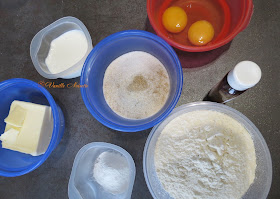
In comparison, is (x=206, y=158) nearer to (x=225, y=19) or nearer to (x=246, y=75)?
(x=246, y=75)

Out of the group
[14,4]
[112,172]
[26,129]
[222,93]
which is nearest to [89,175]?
[112,172]

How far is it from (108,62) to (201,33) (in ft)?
1.50

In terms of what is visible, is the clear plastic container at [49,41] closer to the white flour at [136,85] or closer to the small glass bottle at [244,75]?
the white flour at [136,85]

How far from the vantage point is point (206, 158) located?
917mm

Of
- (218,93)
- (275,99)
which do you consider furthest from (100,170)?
(275,99)

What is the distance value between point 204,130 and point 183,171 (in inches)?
7.6

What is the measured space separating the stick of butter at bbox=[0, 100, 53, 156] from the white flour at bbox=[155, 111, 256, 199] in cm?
53

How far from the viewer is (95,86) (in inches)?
41.0

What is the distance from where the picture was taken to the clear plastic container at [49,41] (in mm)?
1039

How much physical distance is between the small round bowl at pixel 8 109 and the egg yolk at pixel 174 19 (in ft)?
2.09

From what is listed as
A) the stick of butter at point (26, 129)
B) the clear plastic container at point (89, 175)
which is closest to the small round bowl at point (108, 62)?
the clear plastic container at point (89, 175)

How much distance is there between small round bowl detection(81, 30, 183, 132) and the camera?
95 centimetres

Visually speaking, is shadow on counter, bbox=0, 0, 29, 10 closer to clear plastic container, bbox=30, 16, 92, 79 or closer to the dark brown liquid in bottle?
clear plastic container, bbox=30, 16, 92, 79

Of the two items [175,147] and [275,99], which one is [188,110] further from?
[275,99]
